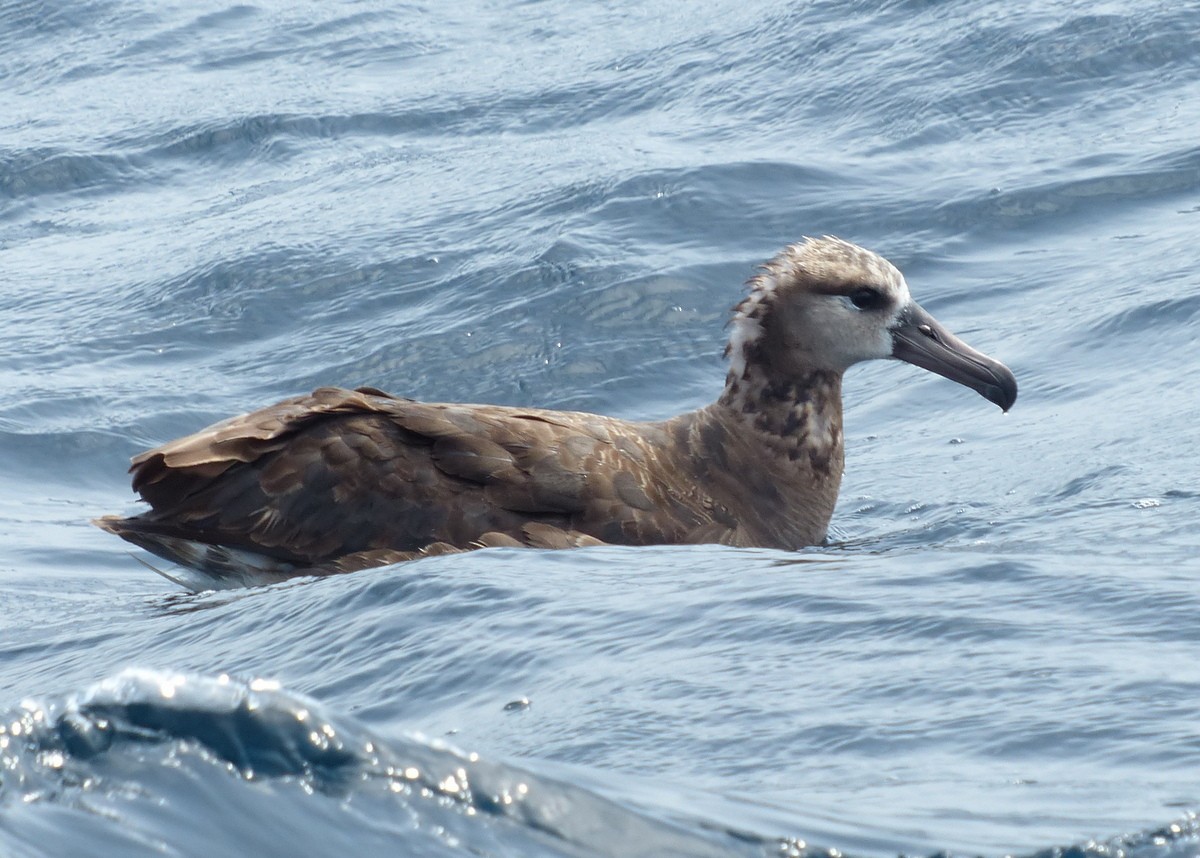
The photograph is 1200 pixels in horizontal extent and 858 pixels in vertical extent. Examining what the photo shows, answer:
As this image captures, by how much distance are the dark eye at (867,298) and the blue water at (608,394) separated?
96cm

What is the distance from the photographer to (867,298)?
29.1 feet

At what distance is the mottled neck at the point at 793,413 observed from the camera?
884 centimetres

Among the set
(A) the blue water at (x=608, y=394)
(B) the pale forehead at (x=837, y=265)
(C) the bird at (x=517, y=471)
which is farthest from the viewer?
(B) the pale forehead at (x=837, y=265)

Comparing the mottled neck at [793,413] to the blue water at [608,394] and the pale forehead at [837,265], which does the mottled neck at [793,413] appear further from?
the blue water at [608,394]

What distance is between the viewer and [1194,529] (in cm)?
728

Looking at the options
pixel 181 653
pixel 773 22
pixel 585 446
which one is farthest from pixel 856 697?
pixel 773 22

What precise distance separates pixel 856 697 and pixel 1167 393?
5778mm

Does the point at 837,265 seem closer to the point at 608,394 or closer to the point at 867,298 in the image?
the point at 867,298

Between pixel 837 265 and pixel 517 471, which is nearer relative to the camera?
pixel 517 471

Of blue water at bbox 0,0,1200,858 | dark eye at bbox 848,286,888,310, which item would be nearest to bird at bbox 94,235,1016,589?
dark eye at bbox 848,286,888,310

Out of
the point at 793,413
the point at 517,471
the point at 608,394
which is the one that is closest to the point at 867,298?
the point at 793,413

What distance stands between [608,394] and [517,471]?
3971mm

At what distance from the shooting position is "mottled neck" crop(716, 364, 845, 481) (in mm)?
8836

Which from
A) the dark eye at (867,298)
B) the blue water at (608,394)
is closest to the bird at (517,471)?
the dark eye at (867,298)
